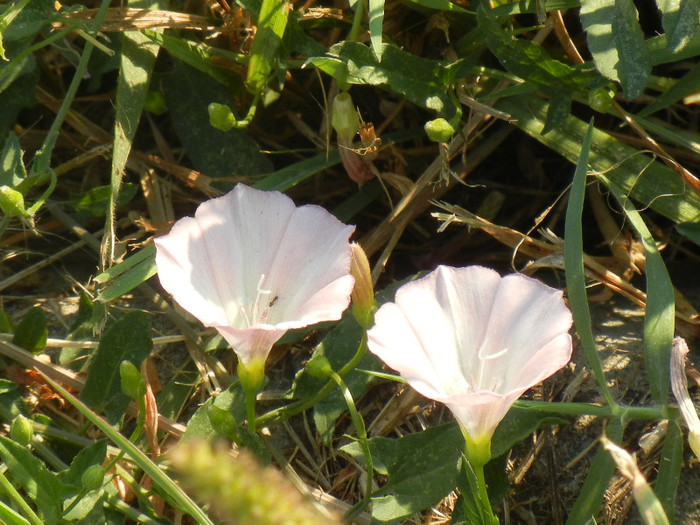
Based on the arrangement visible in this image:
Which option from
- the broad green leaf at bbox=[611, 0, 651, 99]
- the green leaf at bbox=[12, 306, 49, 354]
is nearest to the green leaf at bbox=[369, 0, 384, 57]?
the broad green leaf at bbox=[611, 0, 651, 99]

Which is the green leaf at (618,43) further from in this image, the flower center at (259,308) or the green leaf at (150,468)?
the green leaf at (150,468)

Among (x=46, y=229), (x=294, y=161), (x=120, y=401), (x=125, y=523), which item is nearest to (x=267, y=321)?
(x=120, y=401)

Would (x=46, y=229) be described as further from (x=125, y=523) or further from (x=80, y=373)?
(x=125, y=523)

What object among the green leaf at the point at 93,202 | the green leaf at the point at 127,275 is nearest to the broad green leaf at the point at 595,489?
the green leaf at the point at 127,275

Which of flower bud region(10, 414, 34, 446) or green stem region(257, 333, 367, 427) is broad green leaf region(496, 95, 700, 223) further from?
flower bud region(10, 414, 34, 446)

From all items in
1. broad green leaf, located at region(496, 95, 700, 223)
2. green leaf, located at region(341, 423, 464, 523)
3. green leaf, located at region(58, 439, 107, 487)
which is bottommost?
green leaf, located at region(341, 423, 464, 523)

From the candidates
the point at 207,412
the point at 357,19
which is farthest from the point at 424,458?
the point at 357,19

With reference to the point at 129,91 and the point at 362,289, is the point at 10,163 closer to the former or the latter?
the point at 129,91
